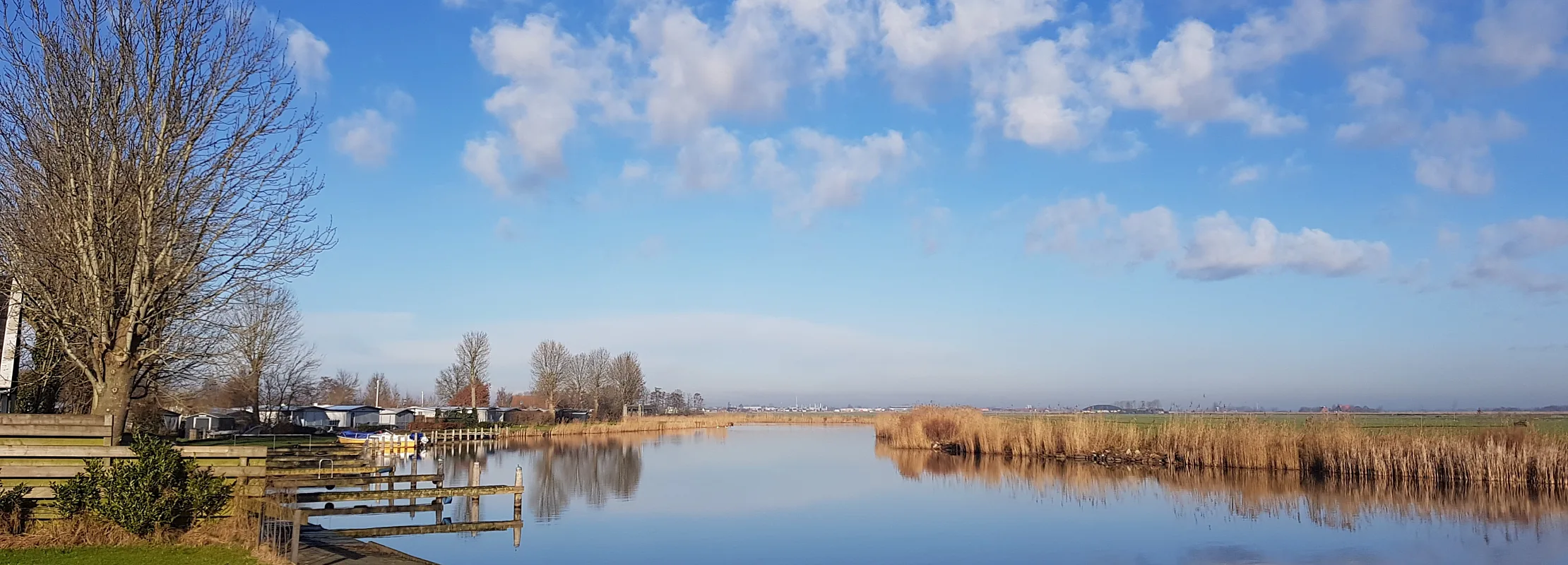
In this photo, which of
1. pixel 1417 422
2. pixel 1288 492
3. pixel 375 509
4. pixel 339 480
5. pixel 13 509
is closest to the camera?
pixel 13 509

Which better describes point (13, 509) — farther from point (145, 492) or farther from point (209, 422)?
point (209, 422)

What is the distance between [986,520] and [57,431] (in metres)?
19.2

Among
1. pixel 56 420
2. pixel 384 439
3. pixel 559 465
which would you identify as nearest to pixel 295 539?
pixel 56 420

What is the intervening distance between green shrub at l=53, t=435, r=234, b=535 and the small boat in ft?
132

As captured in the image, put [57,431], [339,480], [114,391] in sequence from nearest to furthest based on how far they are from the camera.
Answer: [57,431] → [114,391] → [339,480]

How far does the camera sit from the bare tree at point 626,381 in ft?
383

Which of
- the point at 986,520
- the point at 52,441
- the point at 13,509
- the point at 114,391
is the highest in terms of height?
the point at 114,391

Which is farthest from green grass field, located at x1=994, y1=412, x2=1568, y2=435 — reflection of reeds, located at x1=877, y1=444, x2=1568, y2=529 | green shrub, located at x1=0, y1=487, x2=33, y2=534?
green shrub, located at x1=0, y1=487, x2=33, y2=534

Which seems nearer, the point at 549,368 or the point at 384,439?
the point at 384,439

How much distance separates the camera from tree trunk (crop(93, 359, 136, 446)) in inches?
564

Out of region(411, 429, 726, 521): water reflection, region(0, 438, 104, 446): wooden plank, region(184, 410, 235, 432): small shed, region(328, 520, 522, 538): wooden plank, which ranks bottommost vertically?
region(411, 429, 726, 521): water reflection

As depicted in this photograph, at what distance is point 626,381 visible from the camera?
11756cm

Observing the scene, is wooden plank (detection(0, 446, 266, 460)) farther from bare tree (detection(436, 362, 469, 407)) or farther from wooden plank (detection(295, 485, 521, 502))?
bare tree (detection(436, 362, 469, 407))

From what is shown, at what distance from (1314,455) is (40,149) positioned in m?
35.6
